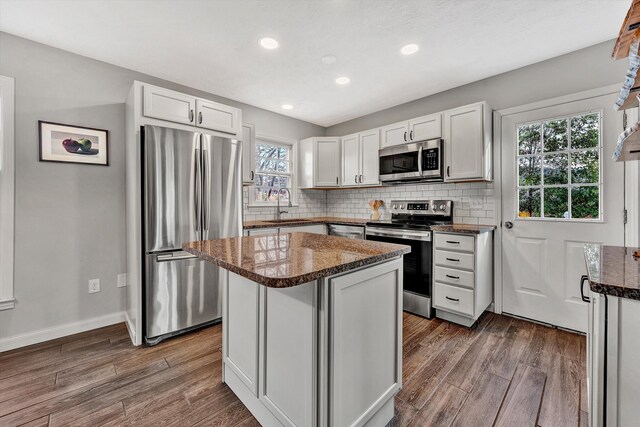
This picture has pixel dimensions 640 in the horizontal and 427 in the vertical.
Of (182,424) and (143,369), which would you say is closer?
(182,424)

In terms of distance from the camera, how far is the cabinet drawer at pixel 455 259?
8.59 feet

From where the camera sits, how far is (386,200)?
13.2 ft

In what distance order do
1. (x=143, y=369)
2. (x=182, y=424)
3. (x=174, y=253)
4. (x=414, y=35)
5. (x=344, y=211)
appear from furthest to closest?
(x=344, y=211) < (x=174, y=253) < (x=414, y=35) < (x=143, y=369) < (x=182, y=424)

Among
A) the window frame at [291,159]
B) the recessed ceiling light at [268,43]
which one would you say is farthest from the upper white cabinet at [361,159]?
the recessed ceiling light at [268,43]

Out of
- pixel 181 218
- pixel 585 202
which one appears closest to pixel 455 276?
pixel 585 202

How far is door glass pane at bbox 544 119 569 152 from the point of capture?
101 inches

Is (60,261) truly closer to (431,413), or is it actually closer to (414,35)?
(431,413)

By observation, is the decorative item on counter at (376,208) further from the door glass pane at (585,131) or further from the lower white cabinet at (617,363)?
the lower white cabinet at (617,363)

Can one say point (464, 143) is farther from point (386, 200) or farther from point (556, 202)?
point (386, 200)

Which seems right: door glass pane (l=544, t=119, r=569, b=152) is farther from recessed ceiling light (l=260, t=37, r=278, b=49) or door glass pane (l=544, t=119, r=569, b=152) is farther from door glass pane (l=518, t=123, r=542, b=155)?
recessed ceiling light (l=260, t=37, r=278, b=49)

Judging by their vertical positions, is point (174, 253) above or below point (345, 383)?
above

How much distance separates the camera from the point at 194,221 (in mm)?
2512

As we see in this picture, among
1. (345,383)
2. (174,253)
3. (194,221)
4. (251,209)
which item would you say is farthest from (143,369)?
(251,209)

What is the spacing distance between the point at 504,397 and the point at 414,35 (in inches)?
104
